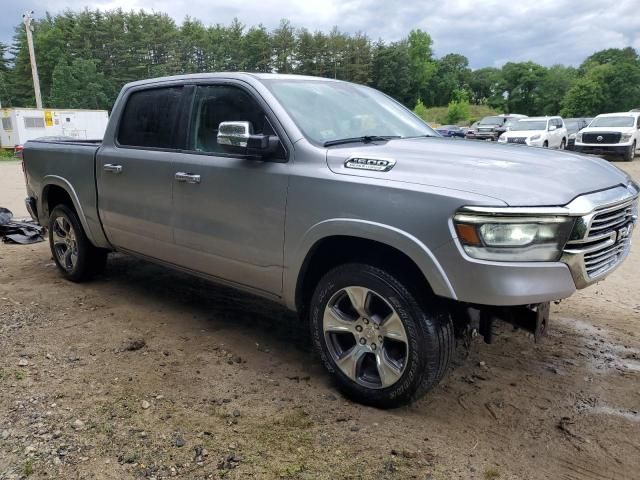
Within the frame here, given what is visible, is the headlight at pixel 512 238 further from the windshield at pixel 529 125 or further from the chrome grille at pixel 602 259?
the windshield at pixel 529 125

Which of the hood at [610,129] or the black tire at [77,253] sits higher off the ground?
the hood at [610,129]

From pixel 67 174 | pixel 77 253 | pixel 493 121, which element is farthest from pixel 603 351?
pixel 493 121

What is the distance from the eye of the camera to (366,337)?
3.04 metres

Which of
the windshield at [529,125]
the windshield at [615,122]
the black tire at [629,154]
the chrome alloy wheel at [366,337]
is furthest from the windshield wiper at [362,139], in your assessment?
the windshield at [615,122]

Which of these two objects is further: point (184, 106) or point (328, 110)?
point (184, 106)

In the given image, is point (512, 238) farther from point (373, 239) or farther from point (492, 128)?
point (492, 128)

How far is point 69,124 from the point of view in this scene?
2878 cm

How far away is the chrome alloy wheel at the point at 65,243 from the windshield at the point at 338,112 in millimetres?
2882

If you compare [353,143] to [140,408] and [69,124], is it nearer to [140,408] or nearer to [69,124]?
[140,408]

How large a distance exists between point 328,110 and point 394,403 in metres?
1.95

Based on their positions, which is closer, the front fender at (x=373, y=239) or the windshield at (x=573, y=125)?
the front fender at (x=373, y=239)

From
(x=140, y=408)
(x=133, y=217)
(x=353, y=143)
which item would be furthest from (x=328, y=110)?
(x=140, y=408)

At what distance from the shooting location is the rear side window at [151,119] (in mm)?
4180

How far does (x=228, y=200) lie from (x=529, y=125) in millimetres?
21235
